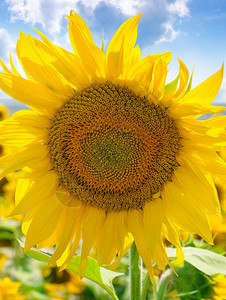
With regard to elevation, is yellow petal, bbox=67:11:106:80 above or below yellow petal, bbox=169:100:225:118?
below

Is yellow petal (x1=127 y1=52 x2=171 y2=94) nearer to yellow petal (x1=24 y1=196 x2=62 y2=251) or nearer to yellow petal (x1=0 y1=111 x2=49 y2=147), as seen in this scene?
yellow petal (x1=0 y1=111 x2=49 y2=147)

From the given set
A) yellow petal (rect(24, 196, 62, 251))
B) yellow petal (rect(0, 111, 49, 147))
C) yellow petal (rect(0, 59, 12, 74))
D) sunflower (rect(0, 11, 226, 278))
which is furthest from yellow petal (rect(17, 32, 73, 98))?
yellow petal (rect(24, 196, 62, 251))

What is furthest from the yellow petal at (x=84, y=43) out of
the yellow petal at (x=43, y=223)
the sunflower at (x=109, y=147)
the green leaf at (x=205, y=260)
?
the green leaf at (x=205, y=260)

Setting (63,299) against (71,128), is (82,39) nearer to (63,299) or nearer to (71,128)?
(71,128)

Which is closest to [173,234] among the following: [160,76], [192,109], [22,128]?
[192,109]

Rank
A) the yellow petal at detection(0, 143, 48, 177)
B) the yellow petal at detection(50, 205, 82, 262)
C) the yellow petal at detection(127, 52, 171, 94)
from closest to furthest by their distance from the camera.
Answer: the yellow petal at detection(127, 52, 171, 94) → the yellow petal at detection(0, 143, 48, 177) → the yellow petal at detection(50, 205, 82, 262)

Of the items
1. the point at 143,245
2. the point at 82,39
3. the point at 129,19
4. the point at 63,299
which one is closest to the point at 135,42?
the point at 129,19

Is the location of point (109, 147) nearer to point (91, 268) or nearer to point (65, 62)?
point (65, 62)

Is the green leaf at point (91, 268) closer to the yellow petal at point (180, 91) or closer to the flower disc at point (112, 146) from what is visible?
the flower disc at point (112, 146)
